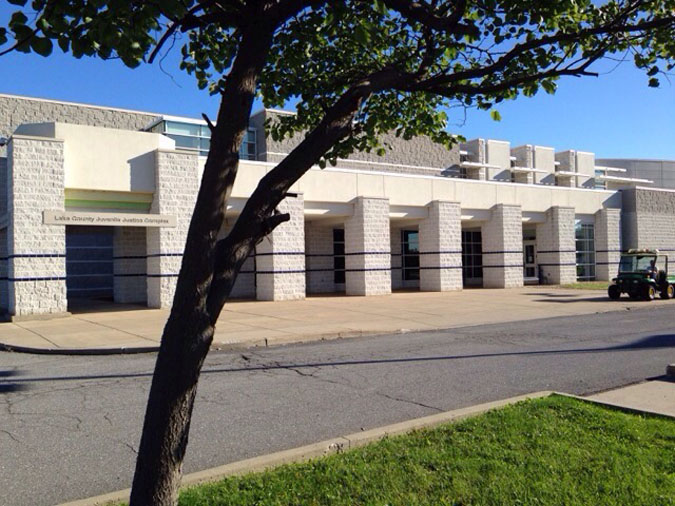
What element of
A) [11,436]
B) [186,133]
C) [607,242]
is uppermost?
[186,133]

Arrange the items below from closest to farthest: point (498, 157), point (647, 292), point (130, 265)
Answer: point (647, 292) → point (130, 265) → point (498, 157)

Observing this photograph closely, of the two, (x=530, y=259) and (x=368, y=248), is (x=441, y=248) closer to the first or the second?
(x=368, y=248)

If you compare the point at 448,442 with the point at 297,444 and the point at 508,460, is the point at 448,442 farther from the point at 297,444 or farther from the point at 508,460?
the point at 297,444

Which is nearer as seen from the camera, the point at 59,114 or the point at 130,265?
the point at 130,265

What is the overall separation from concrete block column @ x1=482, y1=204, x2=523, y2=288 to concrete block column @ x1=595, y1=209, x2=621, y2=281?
24.5 feet

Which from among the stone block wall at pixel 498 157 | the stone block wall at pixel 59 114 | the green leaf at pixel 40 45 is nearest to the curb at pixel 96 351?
the green leaf at pixel 40 45

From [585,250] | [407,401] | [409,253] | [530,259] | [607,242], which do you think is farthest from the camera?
[530,259]

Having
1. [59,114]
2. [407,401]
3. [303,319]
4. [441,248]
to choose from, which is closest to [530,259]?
[441,248]

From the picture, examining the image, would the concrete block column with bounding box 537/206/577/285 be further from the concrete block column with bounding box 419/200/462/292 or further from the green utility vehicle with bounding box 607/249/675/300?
the green utility vehicle with bounding box 607/249/675/300

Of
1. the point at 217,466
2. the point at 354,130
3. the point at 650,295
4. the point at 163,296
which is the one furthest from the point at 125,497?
the point at 650,295

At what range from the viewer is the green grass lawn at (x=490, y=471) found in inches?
163

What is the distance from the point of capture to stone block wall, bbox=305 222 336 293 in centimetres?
2975

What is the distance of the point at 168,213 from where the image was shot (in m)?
21.3

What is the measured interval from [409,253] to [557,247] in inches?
320
